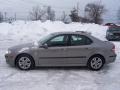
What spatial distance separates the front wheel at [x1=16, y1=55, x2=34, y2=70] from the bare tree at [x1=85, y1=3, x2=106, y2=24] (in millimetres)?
73240

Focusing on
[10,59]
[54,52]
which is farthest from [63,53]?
[10,59]

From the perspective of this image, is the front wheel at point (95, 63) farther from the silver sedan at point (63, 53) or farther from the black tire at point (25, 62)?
the black tire at point (25, 62)

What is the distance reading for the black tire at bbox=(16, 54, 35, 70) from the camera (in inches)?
343

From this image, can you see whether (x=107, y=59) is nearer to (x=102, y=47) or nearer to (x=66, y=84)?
(x=102, y=47)

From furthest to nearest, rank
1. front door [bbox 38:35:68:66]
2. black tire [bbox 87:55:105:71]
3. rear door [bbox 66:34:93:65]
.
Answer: black tire [bbox 87:55:105:71]
rear door [bbox 66:34:93:65]
front door [bbox 38:35:68:66]

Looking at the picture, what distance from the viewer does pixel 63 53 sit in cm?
877

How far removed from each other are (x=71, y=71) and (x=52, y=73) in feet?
2.67

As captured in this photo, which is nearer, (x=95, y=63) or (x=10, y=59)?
(x=10, y=59)

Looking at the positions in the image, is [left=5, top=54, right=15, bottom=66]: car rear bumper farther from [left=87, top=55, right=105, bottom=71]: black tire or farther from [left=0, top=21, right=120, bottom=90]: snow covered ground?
[left=87, top=55, right=105, bottom=71]: black tire

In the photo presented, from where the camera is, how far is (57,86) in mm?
6980

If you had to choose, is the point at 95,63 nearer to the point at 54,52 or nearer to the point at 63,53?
the point at 63,53

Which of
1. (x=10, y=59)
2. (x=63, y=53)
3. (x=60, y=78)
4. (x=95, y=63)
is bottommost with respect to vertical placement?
(x=60, y=78)

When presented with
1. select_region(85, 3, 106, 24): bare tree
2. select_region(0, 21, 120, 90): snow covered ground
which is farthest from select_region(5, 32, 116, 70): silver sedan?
select_region(85, 3, 106, 24): bare tree

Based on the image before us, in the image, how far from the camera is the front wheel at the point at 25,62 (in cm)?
871
